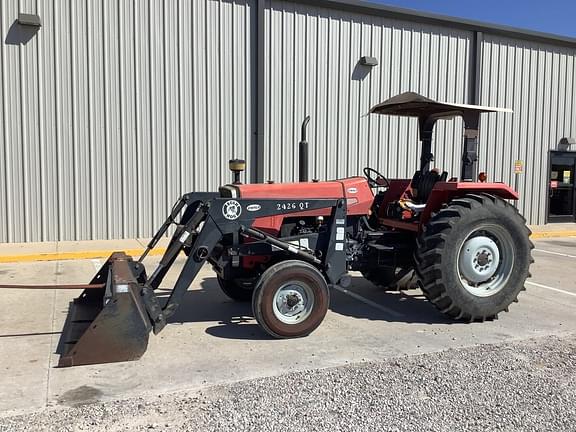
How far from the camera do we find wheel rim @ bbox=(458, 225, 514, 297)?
5438mm

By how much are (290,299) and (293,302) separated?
0.15 feet

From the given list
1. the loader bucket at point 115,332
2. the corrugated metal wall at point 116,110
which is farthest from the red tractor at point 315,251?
the corrugated metal wall at point 116,110

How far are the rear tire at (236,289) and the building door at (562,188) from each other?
1157 centimetres

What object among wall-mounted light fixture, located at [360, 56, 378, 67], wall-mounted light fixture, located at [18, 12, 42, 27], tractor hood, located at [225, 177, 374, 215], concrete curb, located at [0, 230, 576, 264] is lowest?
concrete curb, located at [0, 230, 576, 264]

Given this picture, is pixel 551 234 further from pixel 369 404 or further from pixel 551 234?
pixel 369 404

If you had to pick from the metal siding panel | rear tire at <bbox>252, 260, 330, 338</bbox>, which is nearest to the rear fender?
rear tire at <bbox>252, 260, 330, 338</bbox>

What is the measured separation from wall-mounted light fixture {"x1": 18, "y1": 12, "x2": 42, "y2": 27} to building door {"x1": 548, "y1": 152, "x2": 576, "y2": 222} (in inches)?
505

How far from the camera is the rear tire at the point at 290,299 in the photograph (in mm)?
4660

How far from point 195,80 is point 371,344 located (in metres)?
7.63

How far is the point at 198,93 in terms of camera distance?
35.6 ft

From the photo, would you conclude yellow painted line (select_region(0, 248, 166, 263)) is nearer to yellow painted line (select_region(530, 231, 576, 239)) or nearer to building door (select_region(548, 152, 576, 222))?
yellow painted line (select_region(530, 231, 576, 239))

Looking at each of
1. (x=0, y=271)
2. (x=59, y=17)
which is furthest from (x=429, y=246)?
(x=59, y=17)

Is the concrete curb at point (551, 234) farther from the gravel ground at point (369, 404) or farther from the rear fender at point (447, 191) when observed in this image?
the gravel ground at point (369, 404)

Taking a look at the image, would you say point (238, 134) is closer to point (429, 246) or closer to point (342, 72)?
point (342, 72)
